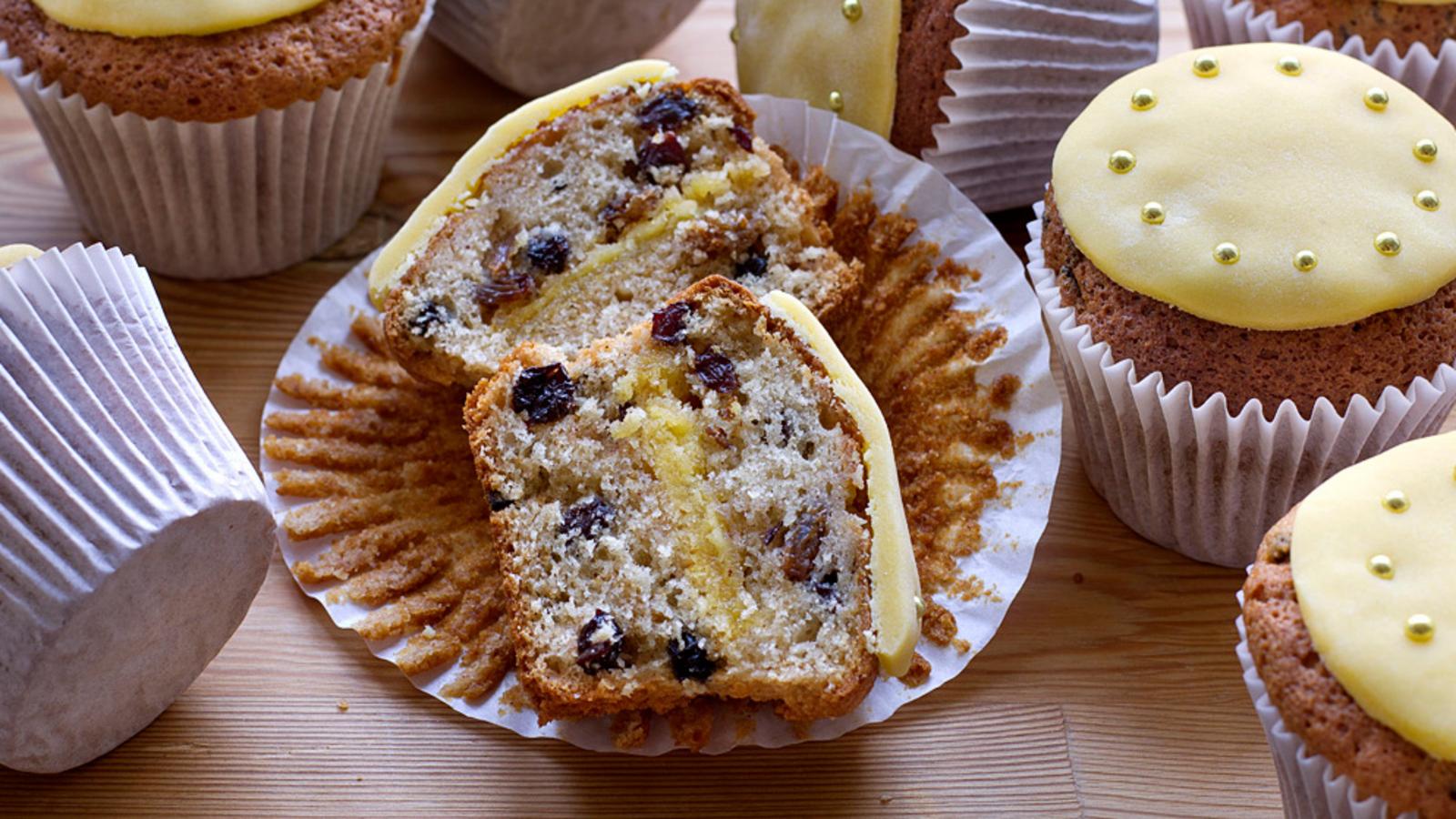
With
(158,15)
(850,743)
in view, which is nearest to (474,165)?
(158,15)

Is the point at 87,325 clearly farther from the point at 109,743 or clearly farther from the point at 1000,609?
the point at 1000,609

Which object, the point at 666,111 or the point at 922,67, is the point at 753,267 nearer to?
the point at 666,111

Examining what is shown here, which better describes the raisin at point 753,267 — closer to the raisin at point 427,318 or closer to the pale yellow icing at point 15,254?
the raisin at point 427,318

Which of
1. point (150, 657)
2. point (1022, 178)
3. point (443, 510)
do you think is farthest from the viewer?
point (1022, 178)

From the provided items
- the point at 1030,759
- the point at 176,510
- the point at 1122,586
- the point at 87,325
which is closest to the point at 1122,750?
the point at 1030,759

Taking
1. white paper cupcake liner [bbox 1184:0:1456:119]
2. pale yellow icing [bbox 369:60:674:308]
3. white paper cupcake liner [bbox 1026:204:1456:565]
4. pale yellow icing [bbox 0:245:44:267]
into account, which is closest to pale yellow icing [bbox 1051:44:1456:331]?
white paper cupcake liner [bbox 1026:204:1456:565]

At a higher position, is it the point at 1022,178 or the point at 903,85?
the point at 903,85

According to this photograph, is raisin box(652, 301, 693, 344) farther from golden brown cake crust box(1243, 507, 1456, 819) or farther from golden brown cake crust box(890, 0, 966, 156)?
golden brown cake crust box(1243, 507, 1456, 819)
